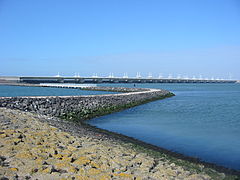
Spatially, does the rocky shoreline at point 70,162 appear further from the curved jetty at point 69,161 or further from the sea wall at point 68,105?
the sea wall at point 68,105

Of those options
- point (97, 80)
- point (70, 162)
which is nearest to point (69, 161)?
point (70, 162)

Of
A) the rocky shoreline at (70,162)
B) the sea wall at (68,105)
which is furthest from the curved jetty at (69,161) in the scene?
the sea wall at (68,105)

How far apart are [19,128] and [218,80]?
182 metres

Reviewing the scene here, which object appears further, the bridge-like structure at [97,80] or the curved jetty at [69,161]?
the bridge-like structure at [97,80]

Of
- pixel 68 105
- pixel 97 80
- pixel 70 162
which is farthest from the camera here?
pixel 97 80

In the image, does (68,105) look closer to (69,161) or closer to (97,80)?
(69,161)

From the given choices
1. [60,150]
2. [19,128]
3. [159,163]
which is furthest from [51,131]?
[159,163]

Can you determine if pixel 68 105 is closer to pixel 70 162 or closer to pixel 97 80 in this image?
pixel 70 162

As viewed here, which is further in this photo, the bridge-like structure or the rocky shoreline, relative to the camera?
the bridge-like structure

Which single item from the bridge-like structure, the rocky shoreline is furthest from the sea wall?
the bridge-like structure

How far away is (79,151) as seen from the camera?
763cm

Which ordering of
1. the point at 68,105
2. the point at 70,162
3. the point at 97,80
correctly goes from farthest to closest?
the point at 97,80 < the point at 68,105 < the point at 70,162

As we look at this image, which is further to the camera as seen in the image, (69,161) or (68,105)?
(68,105)

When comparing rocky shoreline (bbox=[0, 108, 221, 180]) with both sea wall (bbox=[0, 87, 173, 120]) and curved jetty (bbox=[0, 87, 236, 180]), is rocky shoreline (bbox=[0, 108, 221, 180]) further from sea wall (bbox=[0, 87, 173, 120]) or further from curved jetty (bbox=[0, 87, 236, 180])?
sea wall (bbox=[0, 87, 173, 120])
